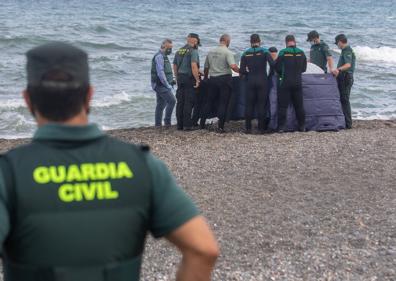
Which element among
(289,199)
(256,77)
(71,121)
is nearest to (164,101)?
(256,77)

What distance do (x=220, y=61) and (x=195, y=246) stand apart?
9.96m

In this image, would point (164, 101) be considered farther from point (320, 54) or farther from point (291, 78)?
point (320, 54)

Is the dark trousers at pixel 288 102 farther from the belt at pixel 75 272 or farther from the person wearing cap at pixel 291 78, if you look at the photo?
the belt at pixel 75 272

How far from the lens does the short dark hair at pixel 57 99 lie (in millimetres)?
2262

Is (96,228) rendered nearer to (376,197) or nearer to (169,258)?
(169,258)

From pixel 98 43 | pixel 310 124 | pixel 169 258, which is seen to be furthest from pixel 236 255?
pixel 98 43

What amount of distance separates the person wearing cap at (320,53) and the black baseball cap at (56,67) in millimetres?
10353

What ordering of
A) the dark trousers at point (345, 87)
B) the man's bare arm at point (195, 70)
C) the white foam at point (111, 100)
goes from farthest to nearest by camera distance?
1. the white foam at point (111, 100)
2. the dark trousers at point (345, 87)
3. the man's bare arm at point (195, 70)

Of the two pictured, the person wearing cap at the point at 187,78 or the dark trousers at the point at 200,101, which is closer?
the person wearing cap at the point at 187,78

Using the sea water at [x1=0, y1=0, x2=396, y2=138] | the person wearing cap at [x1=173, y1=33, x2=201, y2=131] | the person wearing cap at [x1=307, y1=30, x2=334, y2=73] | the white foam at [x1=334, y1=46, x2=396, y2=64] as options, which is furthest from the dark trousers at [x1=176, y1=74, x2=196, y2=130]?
the white foam at [x1=334, y1=46, x2=396, y2=64]

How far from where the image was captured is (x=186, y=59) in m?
12.1

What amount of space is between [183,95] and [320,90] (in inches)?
93.1

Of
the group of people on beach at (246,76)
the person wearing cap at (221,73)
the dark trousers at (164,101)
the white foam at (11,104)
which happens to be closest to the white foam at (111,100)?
the white foam at (11,104)

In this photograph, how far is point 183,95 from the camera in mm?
12586
